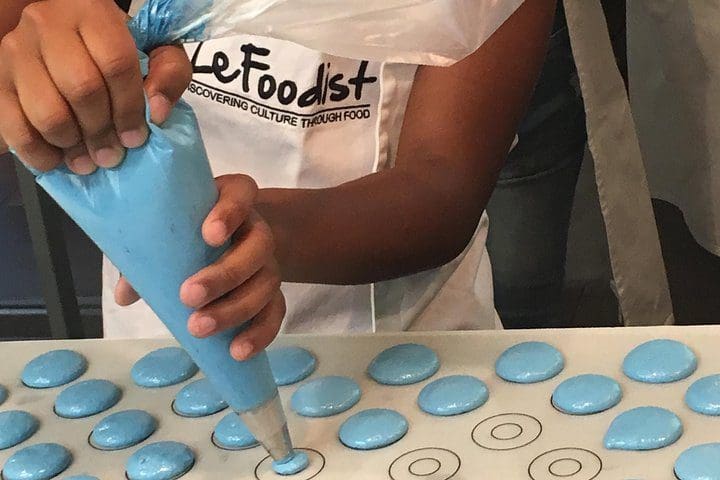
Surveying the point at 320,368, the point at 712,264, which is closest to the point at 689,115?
the point at 712,264

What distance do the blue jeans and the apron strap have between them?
196 mm

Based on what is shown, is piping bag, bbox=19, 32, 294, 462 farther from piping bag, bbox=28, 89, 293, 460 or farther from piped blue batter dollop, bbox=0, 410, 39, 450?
piped blue batter dollop, bbox=0, 410, 39, 450

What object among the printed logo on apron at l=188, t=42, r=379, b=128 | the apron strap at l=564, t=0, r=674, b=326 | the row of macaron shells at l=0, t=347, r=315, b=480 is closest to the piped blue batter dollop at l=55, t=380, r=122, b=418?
the row of macaron shells at l=0, t=347, r=315, b=480

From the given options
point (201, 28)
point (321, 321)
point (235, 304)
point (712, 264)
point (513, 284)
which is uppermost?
point (201, 28)

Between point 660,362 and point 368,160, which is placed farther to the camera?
point 368,160

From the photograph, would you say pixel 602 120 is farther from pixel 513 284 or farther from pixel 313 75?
pixel 513 284

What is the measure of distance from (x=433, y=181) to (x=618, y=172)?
0.22 metres

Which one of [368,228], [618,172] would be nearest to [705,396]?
[368,228]

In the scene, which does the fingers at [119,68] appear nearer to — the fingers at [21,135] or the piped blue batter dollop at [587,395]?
the fingers at [21,135]

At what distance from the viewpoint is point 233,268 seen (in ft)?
1.22

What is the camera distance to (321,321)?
0.63 meters

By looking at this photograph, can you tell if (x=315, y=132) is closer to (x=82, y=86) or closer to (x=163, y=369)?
(x=163, y=369)

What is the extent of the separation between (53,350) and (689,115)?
0.71 m

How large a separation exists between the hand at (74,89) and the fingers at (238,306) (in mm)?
75
